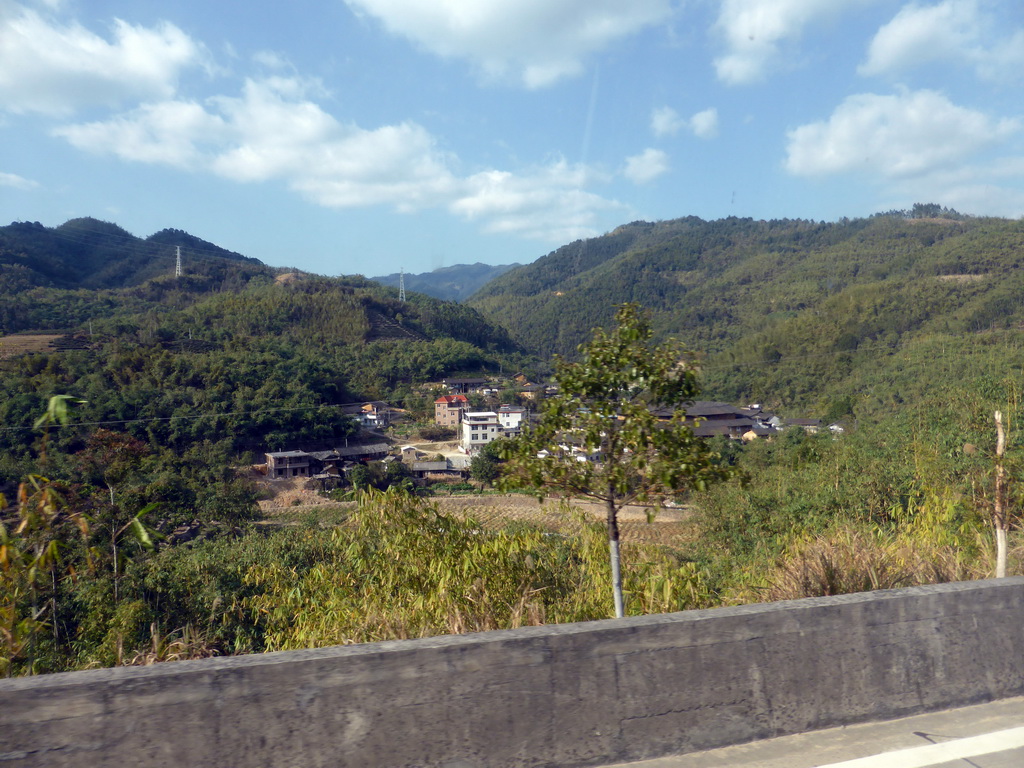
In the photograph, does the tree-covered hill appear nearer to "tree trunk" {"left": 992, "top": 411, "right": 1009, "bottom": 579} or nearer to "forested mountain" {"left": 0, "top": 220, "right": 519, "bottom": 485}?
"forested mountain" {"left": 0, "top": 220, "right": 519, "bottom": 485}

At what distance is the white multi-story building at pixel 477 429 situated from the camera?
36.2m

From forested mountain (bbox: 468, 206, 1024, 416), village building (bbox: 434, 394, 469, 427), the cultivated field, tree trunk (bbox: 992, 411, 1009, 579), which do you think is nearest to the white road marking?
tree trunk (bbox: 992, 411, 1009, 579)

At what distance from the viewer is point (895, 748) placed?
9.86ft

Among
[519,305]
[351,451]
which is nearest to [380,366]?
[351,451]

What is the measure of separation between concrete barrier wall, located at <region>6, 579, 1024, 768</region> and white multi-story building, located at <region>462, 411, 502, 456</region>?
3133 cm

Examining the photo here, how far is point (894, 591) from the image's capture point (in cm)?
337

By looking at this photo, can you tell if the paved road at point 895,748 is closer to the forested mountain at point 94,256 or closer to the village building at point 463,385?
the village building at point 463,385

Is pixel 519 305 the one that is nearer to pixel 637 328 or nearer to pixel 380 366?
pixel 380 366

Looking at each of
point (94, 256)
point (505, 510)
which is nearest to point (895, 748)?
point (505, 510)

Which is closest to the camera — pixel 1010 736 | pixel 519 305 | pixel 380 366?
pixel 1010 736

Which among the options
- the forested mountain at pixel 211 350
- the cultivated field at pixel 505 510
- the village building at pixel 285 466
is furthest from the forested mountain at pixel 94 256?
the cultivated field at pixel 505 510

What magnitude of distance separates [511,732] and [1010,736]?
2.22 meters

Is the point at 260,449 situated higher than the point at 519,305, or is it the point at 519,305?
the point at 519,305

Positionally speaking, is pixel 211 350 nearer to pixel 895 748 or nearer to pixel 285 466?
pixel 285 466
